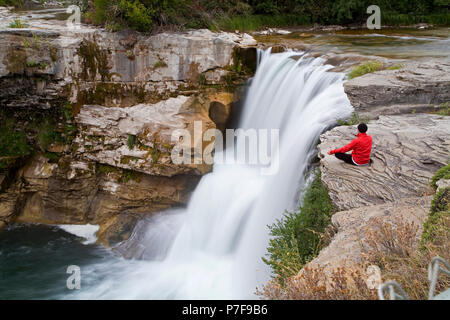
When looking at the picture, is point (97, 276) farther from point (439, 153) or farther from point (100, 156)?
point (439, 153)

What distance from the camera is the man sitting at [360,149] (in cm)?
555

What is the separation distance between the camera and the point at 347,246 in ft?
14.0

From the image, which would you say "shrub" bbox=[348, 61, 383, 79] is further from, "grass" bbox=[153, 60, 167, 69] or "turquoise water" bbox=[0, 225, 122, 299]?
"turquoise water" bbox=[0, 225, 122, 299]

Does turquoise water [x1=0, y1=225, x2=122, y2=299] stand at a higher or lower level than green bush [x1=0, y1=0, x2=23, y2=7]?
lower

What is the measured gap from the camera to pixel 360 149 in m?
5.59

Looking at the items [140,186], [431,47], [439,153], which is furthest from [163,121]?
[431,47]

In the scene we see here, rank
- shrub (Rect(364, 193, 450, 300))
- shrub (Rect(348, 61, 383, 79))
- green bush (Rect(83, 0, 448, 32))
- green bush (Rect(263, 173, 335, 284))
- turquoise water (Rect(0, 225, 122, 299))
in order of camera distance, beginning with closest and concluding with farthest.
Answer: shrub (Rect(364, 193, 450, 300)), green bush (Rect(263, 173, 335, 284)), turquoise water (Rect(0, 225, 122, 299)), shrub (Rect(348, 61, 383, 79)), green bush (Rect(83, 0, 448, 32))

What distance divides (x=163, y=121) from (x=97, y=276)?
4916 millimetres

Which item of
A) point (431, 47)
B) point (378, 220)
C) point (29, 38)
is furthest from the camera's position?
point (431, 47)

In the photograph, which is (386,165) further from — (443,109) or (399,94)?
(443,109)

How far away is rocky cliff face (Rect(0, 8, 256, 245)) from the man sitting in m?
5.69

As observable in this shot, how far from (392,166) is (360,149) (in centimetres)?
55

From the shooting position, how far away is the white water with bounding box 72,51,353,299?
26.9 feet

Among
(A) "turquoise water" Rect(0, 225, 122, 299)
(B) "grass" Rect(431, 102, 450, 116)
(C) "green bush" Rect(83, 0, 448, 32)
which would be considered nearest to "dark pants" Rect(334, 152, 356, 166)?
(B) "grass" Rect(431, 102, 450, 116)
